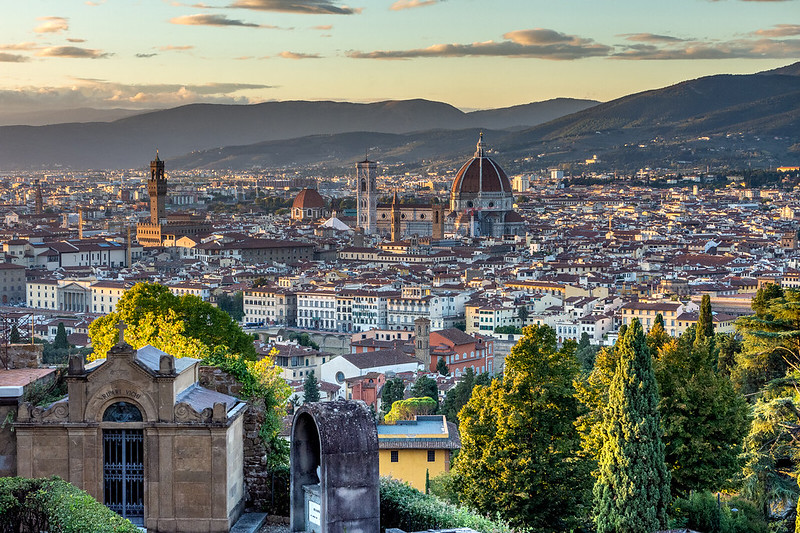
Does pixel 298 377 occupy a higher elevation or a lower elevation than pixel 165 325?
lower

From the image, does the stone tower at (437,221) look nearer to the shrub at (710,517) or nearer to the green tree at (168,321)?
the green tree at (168,321)

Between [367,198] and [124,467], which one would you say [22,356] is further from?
[367,198]

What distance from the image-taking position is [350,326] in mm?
57375

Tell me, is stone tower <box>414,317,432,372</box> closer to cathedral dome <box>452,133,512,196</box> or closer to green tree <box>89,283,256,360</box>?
green tree <box>89,283,256,360</box>

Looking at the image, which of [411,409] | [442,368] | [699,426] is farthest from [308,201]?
[699,426]

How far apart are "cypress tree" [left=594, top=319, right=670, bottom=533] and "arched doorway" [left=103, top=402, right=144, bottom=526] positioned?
393 cm

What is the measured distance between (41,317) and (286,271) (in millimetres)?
20367

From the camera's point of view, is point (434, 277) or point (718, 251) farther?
point (718, 251)

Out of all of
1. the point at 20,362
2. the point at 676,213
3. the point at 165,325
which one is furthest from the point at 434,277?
the point at 676,213

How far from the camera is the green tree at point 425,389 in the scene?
3303 cm

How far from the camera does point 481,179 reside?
399ft

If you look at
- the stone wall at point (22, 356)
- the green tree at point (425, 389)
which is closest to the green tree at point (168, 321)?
the stone wall at point (22, 356)

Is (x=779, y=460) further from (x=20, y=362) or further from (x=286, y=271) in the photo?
(x=286, y=271)

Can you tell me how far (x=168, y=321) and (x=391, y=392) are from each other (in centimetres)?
1542
